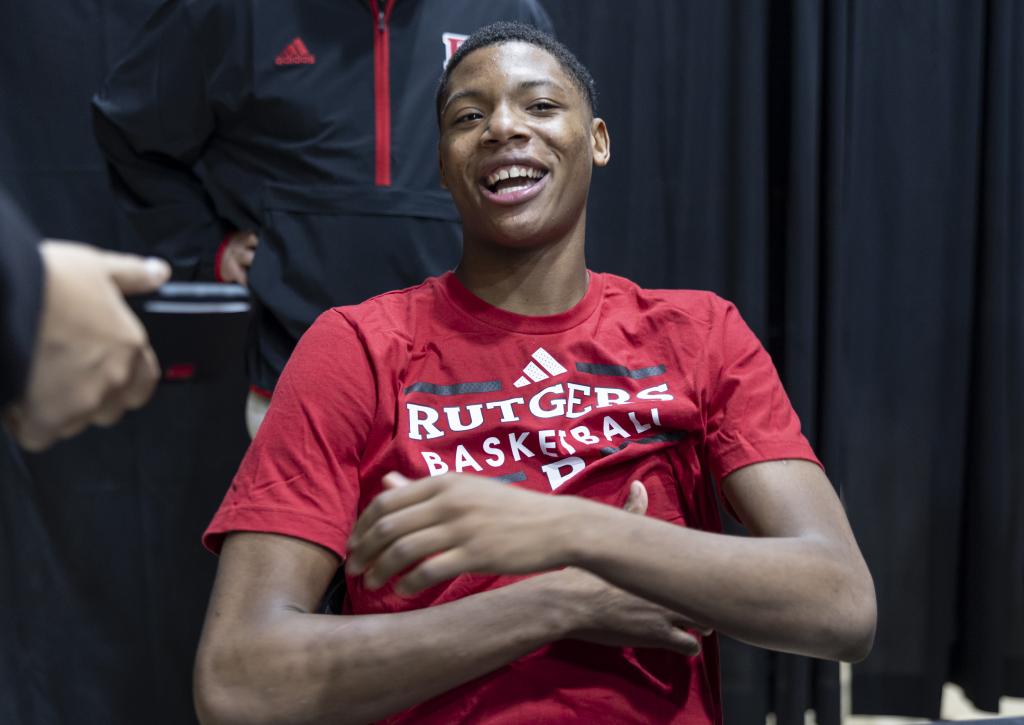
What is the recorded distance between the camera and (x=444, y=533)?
742mm

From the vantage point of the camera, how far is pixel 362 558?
76cm

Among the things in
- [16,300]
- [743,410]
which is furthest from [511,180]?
[16,300]

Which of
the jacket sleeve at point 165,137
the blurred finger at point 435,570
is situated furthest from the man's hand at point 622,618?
the jacket sleeve at point 165,137

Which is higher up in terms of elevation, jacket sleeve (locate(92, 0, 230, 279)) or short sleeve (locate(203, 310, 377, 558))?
jacket sleeve (locate(92, 0, 230, 279))

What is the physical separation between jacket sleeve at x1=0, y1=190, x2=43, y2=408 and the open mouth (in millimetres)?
660

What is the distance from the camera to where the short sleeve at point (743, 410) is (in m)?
1.08

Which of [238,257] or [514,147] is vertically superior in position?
[514,147]

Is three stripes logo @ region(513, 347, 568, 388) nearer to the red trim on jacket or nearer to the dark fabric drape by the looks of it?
the red trim on jacket

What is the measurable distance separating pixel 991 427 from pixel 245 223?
1.58 metres

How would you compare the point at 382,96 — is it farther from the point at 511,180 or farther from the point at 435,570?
the point at 435,570

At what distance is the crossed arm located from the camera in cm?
87

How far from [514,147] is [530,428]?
35 cm

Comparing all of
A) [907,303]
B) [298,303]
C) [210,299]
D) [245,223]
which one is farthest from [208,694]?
[907,303]

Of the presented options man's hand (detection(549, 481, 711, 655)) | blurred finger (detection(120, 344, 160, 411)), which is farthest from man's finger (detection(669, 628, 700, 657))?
blurred finger (detection(120, 344, 160, 411))
